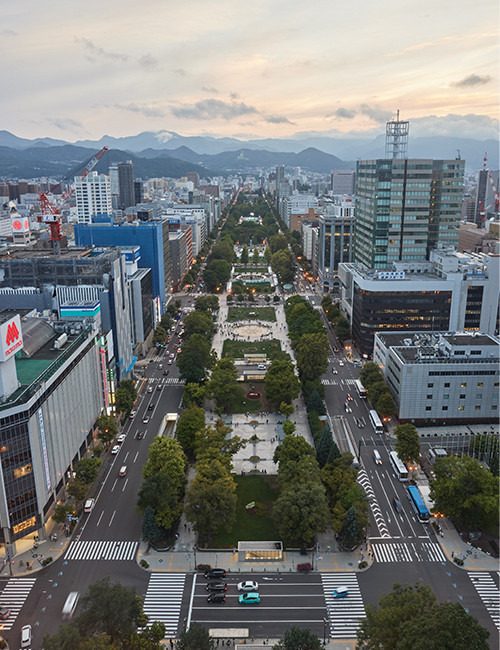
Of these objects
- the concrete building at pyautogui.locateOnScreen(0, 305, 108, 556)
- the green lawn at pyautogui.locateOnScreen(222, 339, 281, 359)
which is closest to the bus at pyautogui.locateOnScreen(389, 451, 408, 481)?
the concrete building at pyautogui.locateOnScreen(0, 305, 108, 556)

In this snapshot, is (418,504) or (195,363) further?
(195,363)

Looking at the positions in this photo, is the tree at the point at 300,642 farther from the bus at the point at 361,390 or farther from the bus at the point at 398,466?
the bus at the point at 361,390

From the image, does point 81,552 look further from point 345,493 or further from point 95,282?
point 95,282

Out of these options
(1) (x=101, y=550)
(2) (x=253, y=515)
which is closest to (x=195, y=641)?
(1) (x=101, y=550)

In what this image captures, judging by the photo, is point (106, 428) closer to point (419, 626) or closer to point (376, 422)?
point (376, 422)

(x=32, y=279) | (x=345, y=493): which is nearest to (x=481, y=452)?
(x=345, y=493)

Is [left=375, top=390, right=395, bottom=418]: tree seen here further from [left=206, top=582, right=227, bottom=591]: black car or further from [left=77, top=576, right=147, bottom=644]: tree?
[left=77, top=576, right=147, bottom=644]: tree
